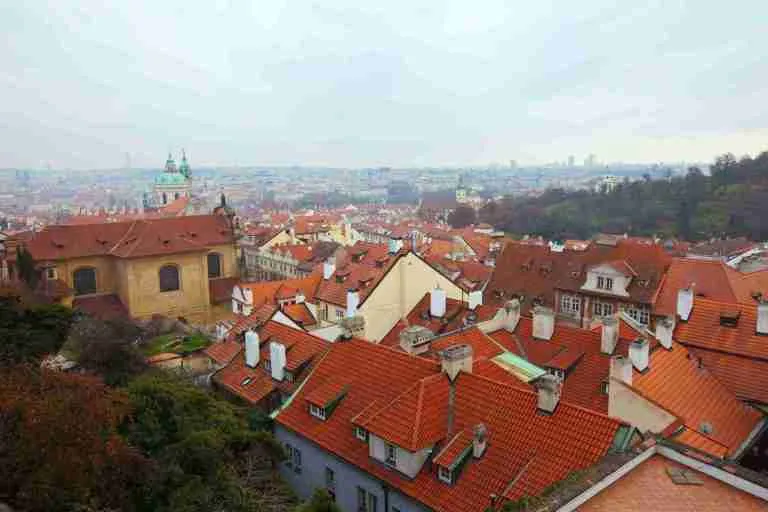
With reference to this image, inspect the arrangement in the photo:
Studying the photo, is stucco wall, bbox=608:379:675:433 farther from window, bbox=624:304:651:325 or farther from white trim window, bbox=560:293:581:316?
white trim window, bbox=560:293:581:316

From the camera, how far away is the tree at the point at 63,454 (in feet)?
44.8

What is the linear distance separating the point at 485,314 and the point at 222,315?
108ft

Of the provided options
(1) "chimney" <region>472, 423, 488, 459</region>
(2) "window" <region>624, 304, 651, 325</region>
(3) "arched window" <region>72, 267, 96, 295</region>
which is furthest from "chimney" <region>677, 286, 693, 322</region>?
(3) "arched window" <region>72, 267, 96, 295</region>

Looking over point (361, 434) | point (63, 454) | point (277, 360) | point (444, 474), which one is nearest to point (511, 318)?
point (277, 360)

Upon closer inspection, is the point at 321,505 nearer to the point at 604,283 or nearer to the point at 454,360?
the point at 454,360

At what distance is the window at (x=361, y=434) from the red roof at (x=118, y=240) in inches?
1481

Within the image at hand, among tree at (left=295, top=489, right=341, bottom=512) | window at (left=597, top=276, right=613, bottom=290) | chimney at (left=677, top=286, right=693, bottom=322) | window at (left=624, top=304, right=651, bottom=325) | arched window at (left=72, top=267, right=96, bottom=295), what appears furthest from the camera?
arched window at (left=72, top=267, right=96, bottom=295)

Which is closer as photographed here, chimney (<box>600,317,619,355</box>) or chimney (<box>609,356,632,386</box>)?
chimney (<box>609,356,632,386</box>)

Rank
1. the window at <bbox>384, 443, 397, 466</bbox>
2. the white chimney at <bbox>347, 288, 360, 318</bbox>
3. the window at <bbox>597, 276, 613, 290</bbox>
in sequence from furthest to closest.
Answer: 1. the window at <bbox>597, 276, 613, 290</bbox>
2. the white chimney at <bbox>347, 288, 360, 318</bbox>
3. the window at <bbox>384, 443, 397, 466</bbox>

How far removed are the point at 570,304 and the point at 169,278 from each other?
3331cm

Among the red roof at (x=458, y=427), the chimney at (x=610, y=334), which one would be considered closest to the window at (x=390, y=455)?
the red roof at (x=458, y=427)

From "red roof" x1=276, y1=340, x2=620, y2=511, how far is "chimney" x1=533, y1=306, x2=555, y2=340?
25.3 feet

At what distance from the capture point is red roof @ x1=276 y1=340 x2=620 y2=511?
14562 mm

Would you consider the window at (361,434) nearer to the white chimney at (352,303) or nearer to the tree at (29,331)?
the white chimney at (352,303)
